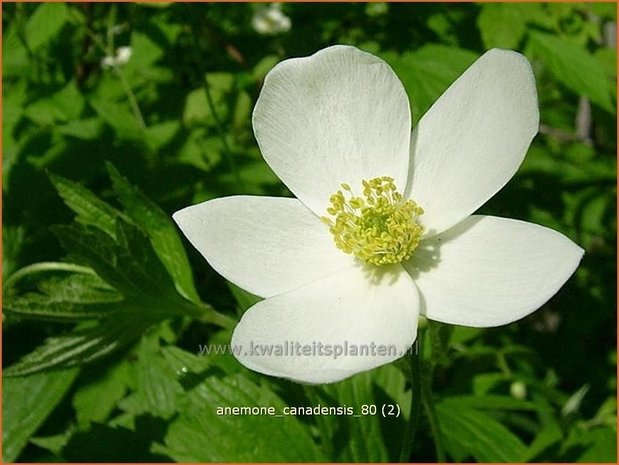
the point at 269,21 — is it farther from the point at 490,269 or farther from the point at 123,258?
the point at 490,269

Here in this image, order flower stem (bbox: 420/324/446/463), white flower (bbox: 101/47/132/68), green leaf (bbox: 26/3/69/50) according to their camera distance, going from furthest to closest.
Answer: white flower (bbox: 101/47/132/68) → green leaf (bbox: 26/3/69/50) → flower stem (bbox: 420/324/446/463)

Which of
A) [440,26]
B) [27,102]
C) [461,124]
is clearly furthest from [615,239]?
[27,102]

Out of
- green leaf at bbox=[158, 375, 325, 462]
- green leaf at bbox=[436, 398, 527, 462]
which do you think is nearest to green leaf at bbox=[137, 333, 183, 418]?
green leaf at bbox=[158, 375, 325, 462]

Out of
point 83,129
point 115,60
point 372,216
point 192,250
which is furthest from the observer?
point 115,60

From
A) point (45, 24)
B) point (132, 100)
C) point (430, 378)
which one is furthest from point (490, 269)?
point (45, 24)

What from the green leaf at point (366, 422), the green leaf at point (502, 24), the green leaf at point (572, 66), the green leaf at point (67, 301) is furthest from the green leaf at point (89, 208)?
the green leaf at point (572, 66)

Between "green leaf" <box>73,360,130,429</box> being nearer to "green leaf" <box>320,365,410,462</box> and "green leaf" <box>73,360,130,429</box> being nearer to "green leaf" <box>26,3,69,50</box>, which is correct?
"green leaf" <box>320,365,410,462</box>

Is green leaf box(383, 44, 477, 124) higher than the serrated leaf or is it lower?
higher
